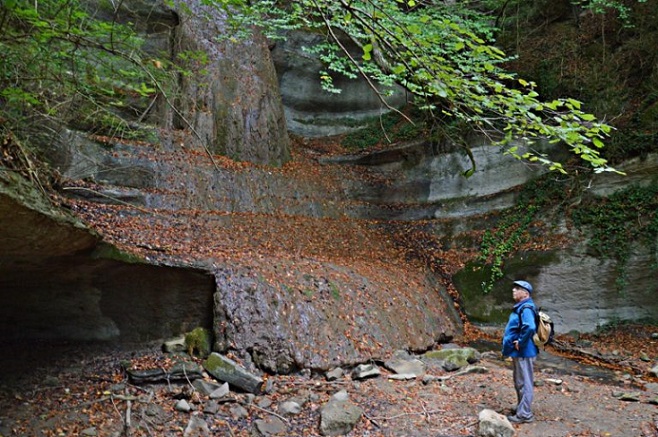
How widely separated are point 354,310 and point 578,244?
19.0 feet

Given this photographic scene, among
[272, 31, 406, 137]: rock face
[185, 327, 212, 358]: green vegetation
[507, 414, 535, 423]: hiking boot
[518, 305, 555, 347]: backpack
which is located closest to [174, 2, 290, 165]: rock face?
[272, 31, 406, 137]: rock face

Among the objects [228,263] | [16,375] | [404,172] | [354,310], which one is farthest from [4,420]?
[404,172]

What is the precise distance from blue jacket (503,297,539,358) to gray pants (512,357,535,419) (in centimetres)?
11

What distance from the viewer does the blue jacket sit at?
543 centimetres

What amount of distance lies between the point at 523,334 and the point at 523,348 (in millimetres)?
171

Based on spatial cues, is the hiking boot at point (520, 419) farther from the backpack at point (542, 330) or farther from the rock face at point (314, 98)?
the rock face at point (314, 98)

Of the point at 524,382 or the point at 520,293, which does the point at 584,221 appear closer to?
the point at 520,293

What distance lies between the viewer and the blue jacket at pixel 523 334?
5.43m

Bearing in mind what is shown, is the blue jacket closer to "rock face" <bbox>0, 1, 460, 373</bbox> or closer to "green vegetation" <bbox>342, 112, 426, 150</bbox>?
"rock face" <bbox>0, 1, 460, 373</bbox>

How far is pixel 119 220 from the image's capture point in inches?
341

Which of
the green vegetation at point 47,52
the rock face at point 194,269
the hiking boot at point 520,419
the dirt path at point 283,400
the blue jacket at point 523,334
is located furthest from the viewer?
the rock face at point 194,269

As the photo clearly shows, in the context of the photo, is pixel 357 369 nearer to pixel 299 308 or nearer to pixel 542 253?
pixel 299 308

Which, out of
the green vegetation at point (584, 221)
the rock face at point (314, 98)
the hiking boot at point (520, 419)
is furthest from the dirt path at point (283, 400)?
the rock face at point (314, 98)

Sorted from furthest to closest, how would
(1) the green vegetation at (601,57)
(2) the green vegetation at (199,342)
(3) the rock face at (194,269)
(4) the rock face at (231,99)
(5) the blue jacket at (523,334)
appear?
(4) the rock face at (231,99) → (1) the green vegetation at (601,57) → (2) the green vegetation at (199,342) → (3) the rock face at (194,269) → (5) the blue jacket at (523,334)
